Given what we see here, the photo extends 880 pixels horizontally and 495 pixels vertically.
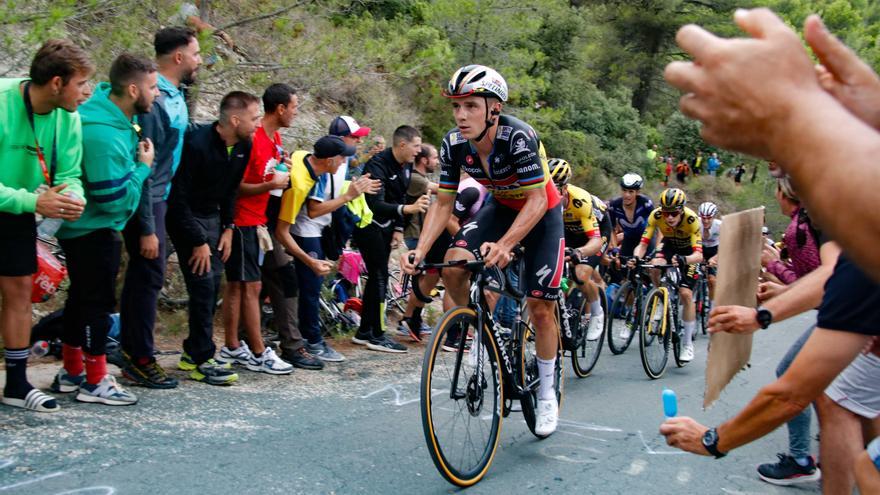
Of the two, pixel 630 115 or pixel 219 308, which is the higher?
pixel 630 115

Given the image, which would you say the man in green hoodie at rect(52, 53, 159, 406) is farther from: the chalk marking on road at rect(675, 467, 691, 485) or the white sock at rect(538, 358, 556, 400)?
the chalk marking on road at rect(675, 467, 691, 485)

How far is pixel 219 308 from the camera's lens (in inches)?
340

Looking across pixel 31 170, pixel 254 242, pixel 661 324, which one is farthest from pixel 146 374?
pixel 661 324

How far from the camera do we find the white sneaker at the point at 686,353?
10125mm

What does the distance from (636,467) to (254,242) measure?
3659 millimetres

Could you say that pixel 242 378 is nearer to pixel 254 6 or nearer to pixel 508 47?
pixel 254 6

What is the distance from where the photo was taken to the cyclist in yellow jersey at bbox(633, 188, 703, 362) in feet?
33.7

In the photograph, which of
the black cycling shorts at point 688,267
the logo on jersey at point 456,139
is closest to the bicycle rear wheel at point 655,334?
the black cycling shorts at point 688,267

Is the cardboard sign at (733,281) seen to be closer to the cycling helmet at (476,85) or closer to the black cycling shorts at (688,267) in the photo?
the cycling helmet at (476,85)

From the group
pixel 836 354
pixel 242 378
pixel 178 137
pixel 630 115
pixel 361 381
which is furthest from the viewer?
pixel 630 115

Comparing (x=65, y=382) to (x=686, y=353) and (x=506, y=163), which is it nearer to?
(x=506, y=163)

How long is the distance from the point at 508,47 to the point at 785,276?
16.1 metres

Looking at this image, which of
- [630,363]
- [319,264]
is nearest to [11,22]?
[319,264]

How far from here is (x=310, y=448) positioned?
514 cm
